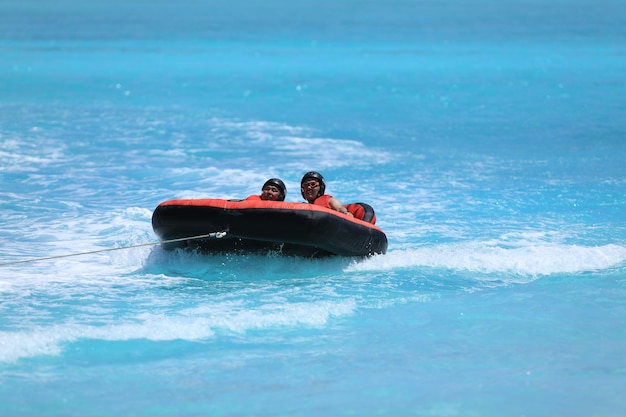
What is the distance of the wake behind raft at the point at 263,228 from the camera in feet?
27.1

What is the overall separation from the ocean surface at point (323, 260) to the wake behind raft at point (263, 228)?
7.9 inches

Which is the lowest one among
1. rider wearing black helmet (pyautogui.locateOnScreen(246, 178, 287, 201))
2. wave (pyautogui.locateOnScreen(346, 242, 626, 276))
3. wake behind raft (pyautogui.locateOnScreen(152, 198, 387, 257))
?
wave (pyautogui.locateOnScreen(346, 242, 626, 276))

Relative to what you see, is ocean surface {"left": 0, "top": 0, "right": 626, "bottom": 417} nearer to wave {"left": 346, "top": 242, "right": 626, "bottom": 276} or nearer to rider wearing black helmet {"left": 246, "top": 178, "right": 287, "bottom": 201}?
wave {"left": 346, "top": 242, "right": 626, "bottom": 276}

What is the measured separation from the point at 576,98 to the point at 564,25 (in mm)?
24494

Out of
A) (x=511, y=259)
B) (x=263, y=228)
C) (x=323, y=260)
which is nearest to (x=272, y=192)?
(x=263, y=228)

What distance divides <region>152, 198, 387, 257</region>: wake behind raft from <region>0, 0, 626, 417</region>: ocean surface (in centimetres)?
20

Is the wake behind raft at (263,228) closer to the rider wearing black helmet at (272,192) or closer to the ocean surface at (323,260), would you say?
the ocean surface at (323,260)

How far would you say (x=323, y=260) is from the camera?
8.91 meters

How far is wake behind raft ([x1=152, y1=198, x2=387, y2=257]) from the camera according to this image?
8250 millimetres

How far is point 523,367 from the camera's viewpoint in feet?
22.3

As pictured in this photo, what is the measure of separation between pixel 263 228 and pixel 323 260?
0.84 meters

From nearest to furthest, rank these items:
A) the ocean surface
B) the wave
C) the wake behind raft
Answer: the ocean surface < the wake behind raft < the wave

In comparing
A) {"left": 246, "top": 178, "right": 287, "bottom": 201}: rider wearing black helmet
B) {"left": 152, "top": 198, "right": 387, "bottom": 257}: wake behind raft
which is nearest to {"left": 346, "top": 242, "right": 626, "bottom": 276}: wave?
{"left": 152, "top": 198, "right": 387, "bottom": 257}: wake behind raft

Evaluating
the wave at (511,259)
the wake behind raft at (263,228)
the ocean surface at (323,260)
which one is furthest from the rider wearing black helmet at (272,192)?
the wave at (511,259)
